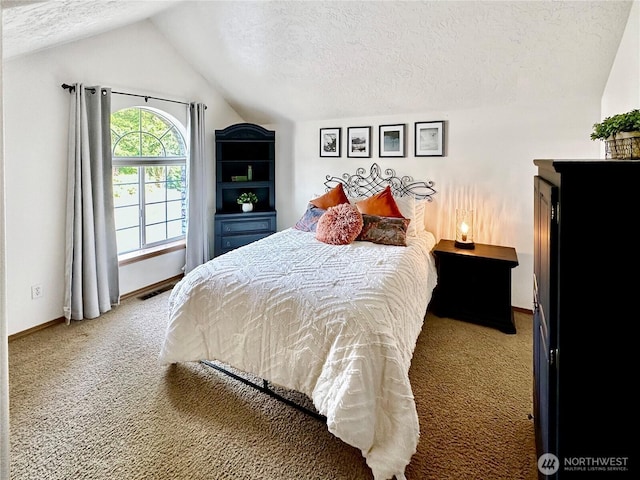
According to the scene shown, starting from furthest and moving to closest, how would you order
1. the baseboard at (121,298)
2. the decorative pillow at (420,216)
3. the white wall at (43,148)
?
the decorative pillow at (420,216), the baseboard at (121,298), the white wall at (43,148)

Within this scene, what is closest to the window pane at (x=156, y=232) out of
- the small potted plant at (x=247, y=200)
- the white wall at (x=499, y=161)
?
the small potted plant at (x=247, y=200)

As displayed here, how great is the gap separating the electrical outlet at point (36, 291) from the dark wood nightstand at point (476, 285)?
11.6 ft

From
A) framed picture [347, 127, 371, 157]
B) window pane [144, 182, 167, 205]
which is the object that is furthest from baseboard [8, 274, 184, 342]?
framed picture [347, 127, 371, 157]

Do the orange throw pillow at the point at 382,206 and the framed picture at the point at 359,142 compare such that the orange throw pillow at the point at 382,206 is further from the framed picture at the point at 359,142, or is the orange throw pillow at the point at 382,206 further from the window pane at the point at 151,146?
the window pane at the point at 151,146

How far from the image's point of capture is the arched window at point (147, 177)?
3.91 metres

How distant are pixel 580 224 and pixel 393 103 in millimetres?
3280

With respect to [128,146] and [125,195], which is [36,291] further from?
[128,146]

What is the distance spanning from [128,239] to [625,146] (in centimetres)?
430

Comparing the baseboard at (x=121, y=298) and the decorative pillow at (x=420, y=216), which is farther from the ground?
the decorative pillow at (x=420, y=216)

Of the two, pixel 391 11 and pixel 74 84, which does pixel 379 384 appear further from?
pixel 74 84

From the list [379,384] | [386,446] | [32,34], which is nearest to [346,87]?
[32,34]

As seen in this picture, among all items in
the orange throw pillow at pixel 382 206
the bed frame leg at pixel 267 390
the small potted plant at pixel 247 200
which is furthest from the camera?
the small potted plant at pixel 247 200

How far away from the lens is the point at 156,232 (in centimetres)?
441

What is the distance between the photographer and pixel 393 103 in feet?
12.8
